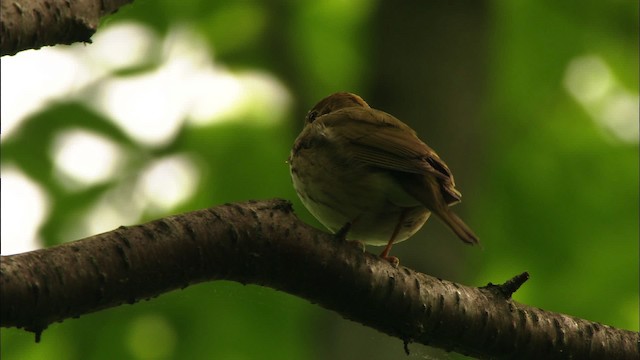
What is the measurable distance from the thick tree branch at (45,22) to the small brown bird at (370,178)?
1317 millimetres

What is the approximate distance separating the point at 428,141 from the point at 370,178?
2.36 meters

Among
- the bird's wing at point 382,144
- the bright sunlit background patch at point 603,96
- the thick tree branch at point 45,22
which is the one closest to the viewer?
the thick tree branch at point 45,22

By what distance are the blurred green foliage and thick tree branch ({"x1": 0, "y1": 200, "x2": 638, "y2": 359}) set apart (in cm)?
214

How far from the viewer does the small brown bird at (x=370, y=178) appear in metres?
4.32

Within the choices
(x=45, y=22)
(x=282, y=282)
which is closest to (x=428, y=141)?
(x=282, y=282)

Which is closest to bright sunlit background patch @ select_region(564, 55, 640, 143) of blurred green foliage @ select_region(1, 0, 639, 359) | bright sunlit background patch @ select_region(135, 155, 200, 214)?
blurred green foliage @ select_region(1, 0, 639, 359)

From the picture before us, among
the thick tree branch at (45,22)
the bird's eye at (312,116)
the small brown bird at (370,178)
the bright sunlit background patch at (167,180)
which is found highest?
the thick tree branch at (45,22)

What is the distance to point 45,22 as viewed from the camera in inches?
134

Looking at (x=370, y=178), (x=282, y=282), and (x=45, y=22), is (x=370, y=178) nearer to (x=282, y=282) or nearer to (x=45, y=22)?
(x=282, y=282)

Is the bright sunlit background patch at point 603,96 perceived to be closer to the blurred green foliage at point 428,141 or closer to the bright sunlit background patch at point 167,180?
the blurred green foliage at point 428,141

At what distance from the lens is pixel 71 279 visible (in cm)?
280

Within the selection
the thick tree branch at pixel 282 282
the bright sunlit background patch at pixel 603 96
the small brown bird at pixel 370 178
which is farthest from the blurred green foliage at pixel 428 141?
the thick tree branch at pixel 282 282

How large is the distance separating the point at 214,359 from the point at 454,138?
2437mm

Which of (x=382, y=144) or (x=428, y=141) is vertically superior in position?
(x=382, y=144)
